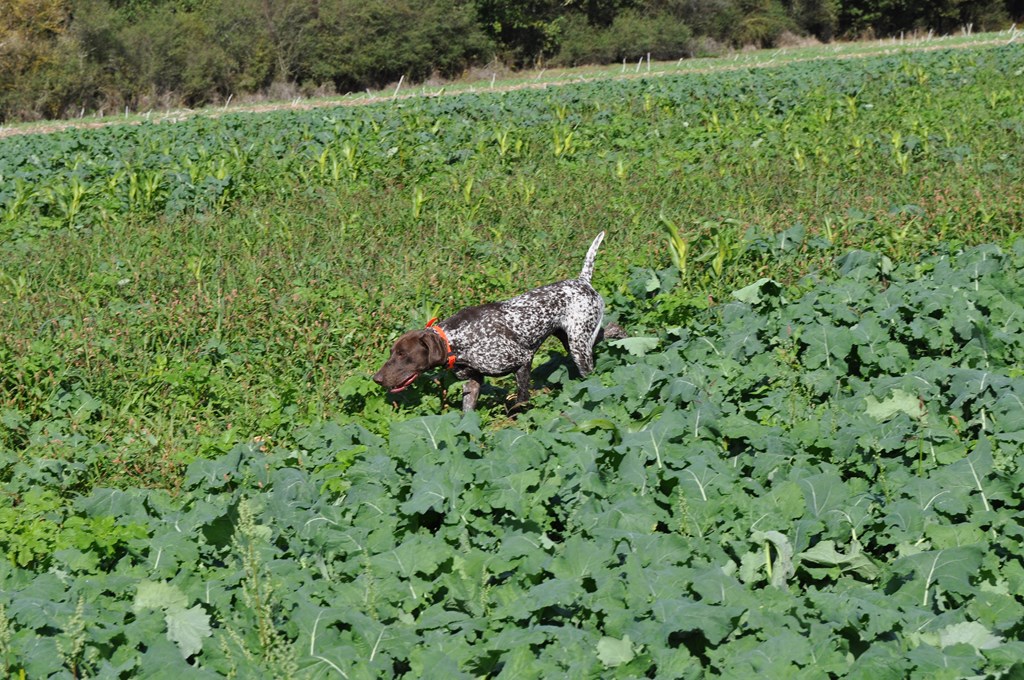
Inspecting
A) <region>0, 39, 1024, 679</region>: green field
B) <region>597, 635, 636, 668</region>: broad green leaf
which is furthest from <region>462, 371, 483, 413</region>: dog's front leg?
<region>597, 635, 636, 668</region>: broad green leaf

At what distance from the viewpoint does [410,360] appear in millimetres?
6973

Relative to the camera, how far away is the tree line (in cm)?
3994

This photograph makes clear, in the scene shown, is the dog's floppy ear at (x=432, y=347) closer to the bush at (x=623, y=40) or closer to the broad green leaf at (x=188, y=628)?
the broad green leaf at (x=188, y=628)

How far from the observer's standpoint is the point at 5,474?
682cm

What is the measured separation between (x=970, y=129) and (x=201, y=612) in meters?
15.7

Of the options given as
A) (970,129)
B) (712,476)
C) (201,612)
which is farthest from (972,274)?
(970,129)

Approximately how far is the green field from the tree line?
2737cm

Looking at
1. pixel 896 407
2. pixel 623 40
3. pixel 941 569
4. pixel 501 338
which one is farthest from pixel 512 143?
pixel 623 40

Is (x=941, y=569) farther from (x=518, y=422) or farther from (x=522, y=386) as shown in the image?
(x=522, y=386)

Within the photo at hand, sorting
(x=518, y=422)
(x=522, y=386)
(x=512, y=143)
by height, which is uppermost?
(x=512, y=143)

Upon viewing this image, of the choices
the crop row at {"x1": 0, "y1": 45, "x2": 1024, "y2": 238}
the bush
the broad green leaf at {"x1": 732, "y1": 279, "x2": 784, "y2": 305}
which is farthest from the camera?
the bush

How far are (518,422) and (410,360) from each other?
0.95 meters

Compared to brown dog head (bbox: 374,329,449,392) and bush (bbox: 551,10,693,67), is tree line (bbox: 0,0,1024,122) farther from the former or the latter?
brown dog head (bbox: 374,329,449,392)

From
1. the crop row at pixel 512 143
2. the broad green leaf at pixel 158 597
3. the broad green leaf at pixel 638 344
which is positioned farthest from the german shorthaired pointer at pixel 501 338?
the crop row at pixel 512 143
